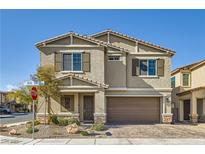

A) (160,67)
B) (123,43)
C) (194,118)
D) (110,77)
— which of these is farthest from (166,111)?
(123,43)

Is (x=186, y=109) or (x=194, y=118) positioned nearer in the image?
(x=194, y=118)

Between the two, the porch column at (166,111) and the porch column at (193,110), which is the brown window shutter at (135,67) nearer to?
the porch column at (166,111)

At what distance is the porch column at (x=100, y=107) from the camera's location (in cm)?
2175

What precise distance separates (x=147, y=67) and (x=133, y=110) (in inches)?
144

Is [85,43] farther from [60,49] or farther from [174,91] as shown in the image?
[174,91]

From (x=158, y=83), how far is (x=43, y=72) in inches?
379

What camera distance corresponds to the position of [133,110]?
79.4 feet

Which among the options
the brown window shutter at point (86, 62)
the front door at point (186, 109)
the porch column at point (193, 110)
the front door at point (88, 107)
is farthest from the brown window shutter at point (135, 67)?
the front door at point (186, 109)

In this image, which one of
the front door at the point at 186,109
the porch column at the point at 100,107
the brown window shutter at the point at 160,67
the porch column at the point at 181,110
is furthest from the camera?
the front door at the point at 186,109

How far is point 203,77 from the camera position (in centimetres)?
2575


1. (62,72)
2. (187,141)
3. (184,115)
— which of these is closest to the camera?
(187,141)

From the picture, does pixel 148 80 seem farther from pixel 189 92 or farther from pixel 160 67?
pixel 189 92

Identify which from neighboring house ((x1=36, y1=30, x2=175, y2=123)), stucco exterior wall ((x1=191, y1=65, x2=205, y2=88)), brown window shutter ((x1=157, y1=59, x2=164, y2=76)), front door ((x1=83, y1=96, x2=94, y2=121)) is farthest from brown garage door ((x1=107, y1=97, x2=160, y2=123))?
stucco exterior wall ((x1=191, y1=65, x2=205, y2=88))
